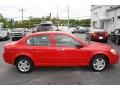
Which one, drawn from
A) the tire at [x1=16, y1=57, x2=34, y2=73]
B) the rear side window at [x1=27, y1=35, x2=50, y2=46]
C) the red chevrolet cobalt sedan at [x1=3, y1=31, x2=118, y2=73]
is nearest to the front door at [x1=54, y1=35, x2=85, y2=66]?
the red chevrolet cobalt sedan at [x1=3, y1=31, x2=118, y2=73]

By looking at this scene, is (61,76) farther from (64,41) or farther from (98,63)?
(98,63)

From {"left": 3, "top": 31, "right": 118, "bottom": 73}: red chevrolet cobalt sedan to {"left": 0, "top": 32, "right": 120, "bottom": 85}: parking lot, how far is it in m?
0.31

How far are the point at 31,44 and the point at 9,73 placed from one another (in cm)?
136

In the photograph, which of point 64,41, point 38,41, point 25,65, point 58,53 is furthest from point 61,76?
point 38,41

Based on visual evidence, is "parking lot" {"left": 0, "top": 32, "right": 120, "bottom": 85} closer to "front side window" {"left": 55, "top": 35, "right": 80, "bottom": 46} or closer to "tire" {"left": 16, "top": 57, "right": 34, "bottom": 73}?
"tire" {"left": 16, "top": 57, "right": 34, "bottom": 73}

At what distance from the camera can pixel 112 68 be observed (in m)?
9.29

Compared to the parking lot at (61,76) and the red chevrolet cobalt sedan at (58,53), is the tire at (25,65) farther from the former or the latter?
the parking lot at (61,76)

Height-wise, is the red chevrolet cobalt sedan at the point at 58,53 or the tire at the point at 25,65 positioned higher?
the red chevrolet cobalt sedan at the point at 58,53

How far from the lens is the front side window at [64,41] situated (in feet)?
28.5

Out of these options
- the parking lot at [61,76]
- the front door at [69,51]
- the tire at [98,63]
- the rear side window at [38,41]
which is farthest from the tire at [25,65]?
the tire at [98,63]

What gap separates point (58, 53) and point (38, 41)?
893 millimetres

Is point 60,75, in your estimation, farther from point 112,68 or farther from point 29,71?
point 112,68

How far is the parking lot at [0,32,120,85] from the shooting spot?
291 inches

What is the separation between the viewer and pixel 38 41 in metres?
8.79
